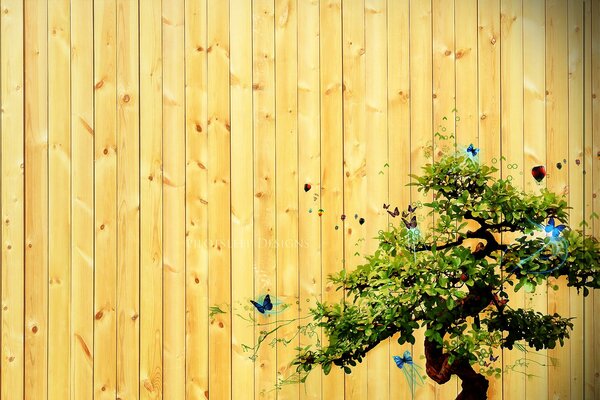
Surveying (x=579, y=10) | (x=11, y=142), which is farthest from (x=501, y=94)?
(x=11, y=142)

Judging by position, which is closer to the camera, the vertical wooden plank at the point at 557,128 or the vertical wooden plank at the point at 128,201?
the vertical wooden plank at the point at 128,201

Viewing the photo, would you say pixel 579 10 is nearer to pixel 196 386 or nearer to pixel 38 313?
pixel 196 386

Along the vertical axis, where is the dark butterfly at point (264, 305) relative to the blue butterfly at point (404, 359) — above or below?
above

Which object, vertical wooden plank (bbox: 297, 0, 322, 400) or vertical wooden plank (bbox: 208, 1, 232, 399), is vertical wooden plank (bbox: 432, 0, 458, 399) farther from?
vertical wooden plank (bbox: 208, 1, 232, 399)

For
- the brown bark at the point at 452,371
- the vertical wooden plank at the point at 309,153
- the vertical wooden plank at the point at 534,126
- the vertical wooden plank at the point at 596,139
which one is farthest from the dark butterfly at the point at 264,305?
the vertical wooden plank at the point at 596,139

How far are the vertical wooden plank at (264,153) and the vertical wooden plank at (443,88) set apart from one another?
1.75 feet

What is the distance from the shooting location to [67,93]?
1913 mm

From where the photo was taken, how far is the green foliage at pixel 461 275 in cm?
140

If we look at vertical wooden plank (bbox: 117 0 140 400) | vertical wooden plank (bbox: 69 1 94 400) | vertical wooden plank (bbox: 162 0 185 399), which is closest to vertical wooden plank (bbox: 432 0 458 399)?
vertical wooden plank (bbox: 162 0 185 399)

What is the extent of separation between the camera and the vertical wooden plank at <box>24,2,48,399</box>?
1.89 m

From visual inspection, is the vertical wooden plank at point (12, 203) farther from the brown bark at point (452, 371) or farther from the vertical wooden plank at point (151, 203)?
the brown bark at point (452, 371)

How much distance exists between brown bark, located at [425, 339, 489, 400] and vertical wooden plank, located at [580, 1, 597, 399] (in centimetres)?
67

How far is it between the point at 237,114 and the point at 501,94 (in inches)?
34.5

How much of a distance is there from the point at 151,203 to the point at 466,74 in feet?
3.64
